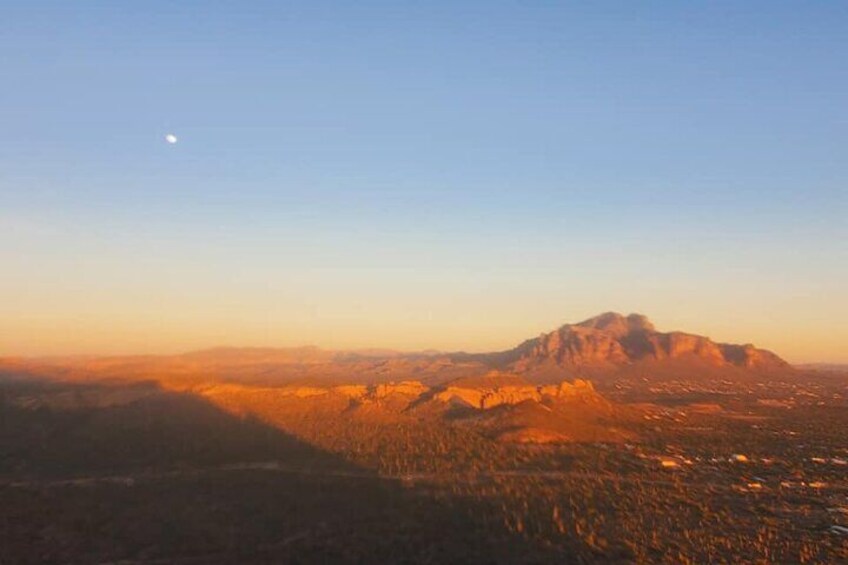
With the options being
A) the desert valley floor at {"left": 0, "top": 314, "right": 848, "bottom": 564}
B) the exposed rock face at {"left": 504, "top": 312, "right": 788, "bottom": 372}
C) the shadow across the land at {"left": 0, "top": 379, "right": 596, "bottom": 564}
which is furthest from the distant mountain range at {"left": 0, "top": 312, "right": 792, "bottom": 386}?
the shadow across the land at {"left": 0, "top": 379, "right": 596, "bottom": 564}

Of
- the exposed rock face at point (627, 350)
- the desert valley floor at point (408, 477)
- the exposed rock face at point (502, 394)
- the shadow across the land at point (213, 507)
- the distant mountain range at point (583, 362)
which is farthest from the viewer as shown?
the exposed rock face at point (627, 350)

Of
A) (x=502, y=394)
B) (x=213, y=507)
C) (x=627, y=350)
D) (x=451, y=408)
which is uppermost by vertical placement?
(x=627, y=350)

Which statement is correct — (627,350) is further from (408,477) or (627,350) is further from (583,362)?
(408,477)

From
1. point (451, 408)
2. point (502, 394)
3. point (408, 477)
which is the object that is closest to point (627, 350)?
point (502, 394)

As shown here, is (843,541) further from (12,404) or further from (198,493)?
(12,404)

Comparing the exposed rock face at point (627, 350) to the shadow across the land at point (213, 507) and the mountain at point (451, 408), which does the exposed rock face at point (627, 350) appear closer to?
the mountain at point (451, 408)

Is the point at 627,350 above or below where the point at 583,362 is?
above

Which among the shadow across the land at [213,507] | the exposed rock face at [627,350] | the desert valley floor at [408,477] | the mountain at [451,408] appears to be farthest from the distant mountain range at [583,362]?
the shadow across the land at [213,507]

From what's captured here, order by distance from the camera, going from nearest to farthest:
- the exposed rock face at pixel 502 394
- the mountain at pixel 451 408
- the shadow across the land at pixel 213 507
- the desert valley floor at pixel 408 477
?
the shadow across the land at pixel 213 507 → the desert valley floor at pixel 408 477 → the mountain at pixel 451 408 → the exposed rock face at pixel 502 394

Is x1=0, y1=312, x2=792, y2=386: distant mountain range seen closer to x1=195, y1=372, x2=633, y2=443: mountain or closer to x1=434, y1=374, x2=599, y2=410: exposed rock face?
x1=434, y1=374, x2=599, y2=410: exposed rock face

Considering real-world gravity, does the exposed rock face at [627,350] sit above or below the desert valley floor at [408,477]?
above
